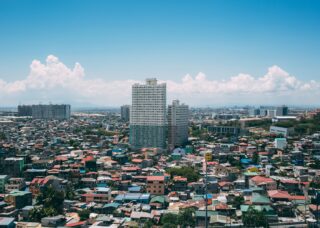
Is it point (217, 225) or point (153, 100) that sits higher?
point (153, 100)

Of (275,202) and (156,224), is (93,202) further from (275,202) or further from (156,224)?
(275,202)

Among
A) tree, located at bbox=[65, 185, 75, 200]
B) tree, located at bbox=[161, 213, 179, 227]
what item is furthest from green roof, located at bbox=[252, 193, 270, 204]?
tree, located at bbox=[65, 185, 75, 200]

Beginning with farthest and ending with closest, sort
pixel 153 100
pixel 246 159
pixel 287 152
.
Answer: pixel 153 100
pixel 287 152
pixel 246 159

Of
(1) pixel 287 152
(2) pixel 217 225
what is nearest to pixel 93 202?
(2) pixel 217 225

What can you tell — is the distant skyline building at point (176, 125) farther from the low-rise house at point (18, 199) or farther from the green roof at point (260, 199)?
the low-rise house at point (18, 199)

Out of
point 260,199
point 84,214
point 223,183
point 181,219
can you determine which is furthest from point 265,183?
point 84,214

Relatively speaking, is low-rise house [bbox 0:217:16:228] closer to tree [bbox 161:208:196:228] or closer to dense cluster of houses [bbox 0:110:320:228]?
dense cluster of houses [bbox 0:110:320:228]
